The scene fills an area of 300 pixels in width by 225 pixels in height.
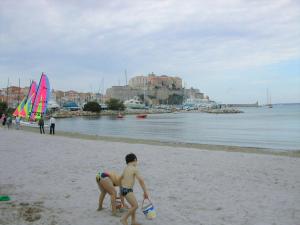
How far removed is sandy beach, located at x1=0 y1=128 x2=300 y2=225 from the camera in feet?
19.9

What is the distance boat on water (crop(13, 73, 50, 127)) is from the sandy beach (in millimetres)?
29449

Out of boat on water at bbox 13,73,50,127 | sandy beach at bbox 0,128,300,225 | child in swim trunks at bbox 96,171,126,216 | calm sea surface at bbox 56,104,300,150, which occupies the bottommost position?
calm sea surface at bbox 56,104,300,150

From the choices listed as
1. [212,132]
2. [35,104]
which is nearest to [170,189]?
[212,132]

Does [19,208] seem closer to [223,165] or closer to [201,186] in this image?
[201,186]

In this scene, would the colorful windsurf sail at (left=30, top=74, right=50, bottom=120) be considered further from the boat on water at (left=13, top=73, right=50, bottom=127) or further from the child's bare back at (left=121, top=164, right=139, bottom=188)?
the child's bare back at (left=121, top=164, right=139, bottom=188)

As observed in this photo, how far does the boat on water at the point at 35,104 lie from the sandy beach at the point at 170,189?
29.4 metres

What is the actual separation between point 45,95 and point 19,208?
37553 mm

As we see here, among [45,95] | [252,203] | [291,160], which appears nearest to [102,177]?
[252,203]

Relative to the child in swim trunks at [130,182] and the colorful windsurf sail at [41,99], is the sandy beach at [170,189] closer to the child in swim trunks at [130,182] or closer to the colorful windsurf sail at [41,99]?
the child in swim trunks at [130,182]

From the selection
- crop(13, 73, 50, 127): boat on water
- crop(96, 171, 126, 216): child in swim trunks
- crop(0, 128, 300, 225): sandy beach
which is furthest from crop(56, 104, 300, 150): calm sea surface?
crop(96, 171, 126, 216): child in swim trunks

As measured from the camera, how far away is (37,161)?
1227 cm

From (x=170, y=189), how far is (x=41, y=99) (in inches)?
1457

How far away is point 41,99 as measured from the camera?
42.6 m

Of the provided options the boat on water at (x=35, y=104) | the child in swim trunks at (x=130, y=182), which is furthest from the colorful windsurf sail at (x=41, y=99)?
the child in swim trunks at (x=130, y=182)
